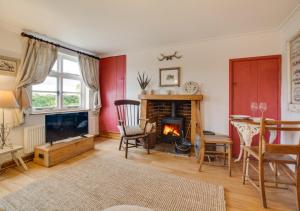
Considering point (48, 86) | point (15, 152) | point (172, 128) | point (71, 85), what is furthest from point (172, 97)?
point (15, 152)

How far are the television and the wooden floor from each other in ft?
1.63

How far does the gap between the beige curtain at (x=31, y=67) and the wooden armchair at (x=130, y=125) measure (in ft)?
5.08

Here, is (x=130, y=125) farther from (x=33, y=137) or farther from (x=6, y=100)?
(x=6, y=100)

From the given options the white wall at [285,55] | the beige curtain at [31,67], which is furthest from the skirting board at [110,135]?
the white wall at [285,55]

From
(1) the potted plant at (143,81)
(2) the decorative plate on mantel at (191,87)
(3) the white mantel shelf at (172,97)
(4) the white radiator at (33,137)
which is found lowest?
(4) the white radiator at (33,137)

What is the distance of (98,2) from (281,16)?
2714 millimetres

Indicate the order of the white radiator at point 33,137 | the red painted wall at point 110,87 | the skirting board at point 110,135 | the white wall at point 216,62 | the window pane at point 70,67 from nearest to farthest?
1. the white radiator at point 33,137
2. the white wall at point 216,62
3. the window pane at point 70,67
4. the red painted wall at point 110,87
5. the skirting board at point 110,135

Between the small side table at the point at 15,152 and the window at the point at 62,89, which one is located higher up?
the window at the point at 62,89

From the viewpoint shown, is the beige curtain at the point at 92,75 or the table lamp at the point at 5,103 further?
the beige curtain at the point at 92,75

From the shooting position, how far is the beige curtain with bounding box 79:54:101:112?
13.1 feet

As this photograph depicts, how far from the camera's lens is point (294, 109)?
2.29 meters

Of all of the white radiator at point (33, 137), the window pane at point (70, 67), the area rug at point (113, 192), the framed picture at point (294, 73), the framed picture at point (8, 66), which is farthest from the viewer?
the window pane at point (70, 67)

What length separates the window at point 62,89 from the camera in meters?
3.25

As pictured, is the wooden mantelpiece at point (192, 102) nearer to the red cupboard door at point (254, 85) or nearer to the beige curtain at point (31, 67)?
the red cupboard door at point (254, 85)
